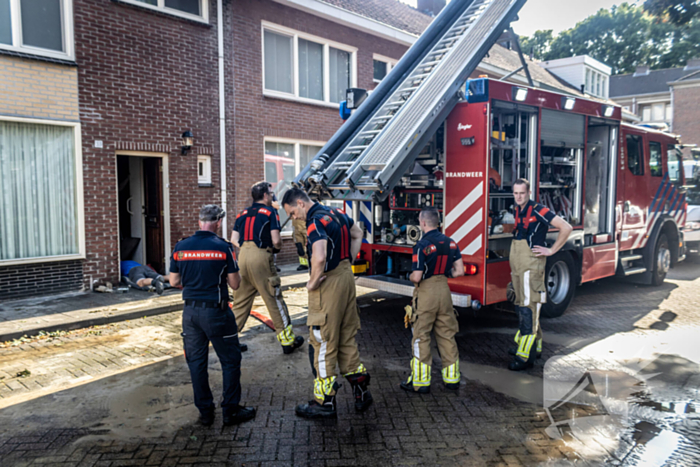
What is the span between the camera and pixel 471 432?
158 inches

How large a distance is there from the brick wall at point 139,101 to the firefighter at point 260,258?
172 inches

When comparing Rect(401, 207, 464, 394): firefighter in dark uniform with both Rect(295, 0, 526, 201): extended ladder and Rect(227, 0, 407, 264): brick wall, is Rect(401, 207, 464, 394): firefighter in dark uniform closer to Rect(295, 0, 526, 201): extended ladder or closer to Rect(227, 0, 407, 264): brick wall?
Rect(295, 0, 526, 201): extended ladder

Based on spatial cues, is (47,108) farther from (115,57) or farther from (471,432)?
(471,432)

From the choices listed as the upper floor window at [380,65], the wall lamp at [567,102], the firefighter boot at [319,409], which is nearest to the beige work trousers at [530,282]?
the firefighter boot at [319,409]

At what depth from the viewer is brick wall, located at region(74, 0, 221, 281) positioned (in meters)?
8.85

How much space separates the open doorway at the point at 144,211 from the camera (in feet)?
33.3

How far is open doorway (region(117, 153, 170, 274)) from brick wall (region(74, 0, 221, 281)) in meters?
0.30

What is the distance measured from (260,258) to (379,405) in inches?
80.6

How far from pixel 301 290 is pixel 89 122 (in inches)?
178

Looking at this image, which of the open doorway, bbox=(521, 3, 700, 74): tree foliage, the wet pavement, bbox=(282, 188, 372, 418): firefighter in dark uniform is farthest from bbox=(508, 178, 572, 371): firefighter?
bbox=(521, 3, 700, 74): tree foliage

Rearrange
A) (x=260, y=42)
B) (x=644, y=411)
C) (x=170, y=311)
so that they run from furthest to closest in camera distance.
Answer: (x=260, y=42) < (x=170, y=311) < (x=644, y=411)

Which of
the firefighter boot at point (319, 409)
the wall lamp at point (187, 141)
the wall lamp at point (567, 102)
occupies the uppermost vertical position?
the wall lamp at point (567, 102)

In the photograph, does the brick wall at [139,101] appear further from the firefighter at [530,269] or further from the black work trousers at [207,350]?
the firefighter at [530,269]

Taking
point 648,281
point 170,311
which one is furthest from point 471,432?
point 648,281
